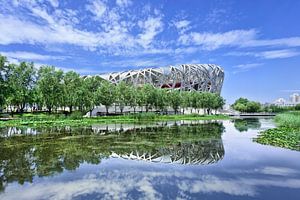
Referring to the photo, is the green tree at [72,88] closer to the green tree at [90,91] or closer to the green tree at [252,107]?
the green tree at [90,91]

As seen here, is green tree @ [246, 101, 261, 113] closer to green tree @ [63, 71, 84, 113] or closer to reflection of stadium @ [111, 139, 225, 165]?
green tree @ [63, 71, 84, 113]

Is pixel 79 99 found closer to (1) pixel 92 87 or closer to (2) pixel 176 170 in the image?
(1) pixel 92 87

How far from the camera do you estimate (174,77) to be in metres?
126

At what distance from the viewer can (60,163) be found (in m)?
13.9

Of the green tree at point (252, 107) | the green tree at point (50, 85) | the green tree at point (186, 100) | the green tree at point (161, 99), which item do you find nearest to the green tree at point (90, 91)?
the green tree at point (50, 85)

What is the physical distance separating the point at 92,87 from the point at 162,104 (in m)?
20.8

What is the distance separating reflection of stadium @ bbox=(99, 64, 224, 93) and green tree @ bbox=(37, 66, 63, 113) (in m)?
66.8

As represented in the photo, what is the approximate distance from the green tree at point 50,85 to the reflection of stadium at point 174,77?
6679 cm

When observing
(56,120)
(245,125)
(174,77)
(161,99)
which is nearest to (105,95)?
(161,99)

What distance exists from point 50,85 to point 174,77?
76.7 metres

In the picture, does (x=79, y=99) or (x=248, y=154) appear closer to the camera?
(x=248, y=154)

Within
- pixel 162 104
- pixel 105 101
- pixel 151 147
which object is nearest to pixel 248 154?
pixel 151 147

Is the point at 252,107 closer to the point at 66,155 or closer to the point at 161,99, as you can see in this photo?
the point at 161,99

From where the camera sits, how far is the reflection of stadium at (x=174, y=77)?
125 meters
